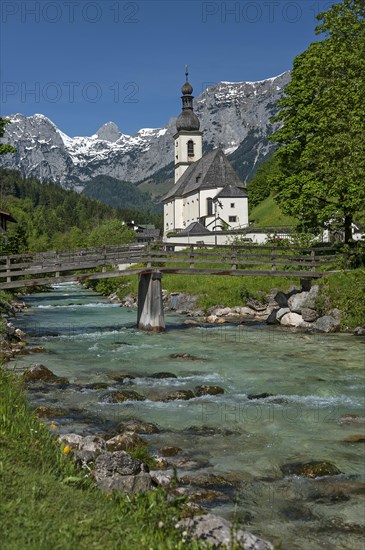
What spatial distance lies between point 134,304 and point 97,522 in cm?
4008

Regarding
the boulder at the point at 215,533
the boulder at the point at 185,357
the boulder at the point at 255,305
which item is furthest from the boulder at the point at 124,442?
the boulder at the point at 255,305

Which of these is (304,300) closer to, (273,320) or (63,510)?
(273,320)

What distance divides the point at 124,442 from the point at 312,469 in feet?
11.0

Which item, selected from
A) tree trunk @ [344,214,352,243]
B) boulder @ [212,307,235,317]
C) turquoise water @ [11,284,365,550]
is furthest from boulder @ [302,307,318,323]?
boulder @ [212,307,235,317]

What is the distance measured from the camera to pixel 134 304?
4481 cm

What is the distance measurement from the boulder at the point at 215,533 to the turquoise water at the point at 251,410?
119 cm

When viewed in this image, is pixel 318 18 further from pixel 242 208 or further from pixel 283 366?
pixel 242 208

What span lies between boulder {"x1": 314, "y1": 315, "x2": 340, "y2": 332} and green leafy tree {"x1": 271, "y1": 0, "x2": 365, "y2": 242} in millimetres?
5650

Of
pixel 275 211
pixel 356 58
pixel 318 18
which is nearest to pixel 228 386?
pixel 356 58

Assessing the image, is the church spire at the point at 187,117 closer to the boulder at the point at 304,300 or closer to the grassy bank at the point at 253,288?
the grassy bank at the point at 253,288

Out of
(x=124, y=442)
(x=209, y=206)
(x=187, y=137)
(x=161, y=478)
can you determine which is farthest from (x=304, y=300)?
(x=187, y=137)

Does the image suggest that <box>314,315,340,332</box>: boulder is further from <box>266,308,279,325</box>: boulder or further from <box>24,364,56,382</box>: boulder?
<box>24,364,56,382</box>: boulder

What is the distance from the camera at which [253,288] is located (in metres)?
37.8

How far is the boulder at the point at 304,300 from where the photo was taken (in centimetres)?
2883
